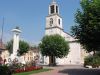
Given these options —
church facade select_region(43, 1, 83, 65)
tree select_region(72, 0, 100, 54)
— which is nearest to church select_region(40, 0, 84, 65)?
church facade select_region(43, 1, 83, 65)

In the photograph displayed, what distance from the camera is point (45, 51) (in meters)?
46.9

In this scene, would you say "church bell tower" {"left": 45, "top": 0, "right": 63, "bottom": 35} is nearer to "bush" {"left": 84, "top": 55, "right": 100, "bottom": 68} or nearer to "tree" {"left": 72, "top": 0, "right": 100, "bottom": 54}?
"bush" {"left": 84, "top": 55, "right": 100, "bottom": 68}

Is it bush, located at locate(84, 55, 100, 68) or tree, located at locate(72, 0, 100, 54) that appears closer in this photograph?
tree, located at locate(72, 0, 100, 54)

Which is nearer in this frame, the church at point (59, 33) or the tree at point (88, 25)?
the tree at point (88, 25)

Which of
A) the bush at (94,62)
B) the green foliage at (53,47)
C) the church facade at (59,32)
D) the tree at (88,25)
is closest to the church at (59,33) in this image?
the church facade at (59,32)

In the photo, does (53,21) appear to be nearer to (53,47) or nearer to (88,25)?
(53,47)

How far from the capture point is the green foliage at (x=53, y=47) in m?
46.1

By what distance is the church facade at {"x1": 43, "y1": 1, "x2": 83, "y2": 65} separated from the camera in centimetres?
6225

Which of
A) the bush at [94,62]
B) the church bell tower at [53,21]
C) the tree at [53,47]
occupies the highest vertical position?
the church bell tower at [53,21]

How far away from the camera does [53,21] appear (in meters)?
64.2

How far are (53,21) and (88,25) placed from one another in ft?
141

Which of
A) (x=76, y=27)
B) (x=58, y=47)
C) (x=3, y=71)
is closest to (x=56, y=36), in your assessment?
(x=58, y=47)

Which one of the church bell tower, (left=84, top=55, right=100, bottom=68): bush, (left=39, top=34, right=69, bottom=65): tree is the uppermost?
the church bell tower

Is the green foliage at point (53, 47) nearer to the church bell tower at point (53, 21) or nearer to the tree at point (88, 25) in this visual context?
the church bell tower at point (53, 21)
